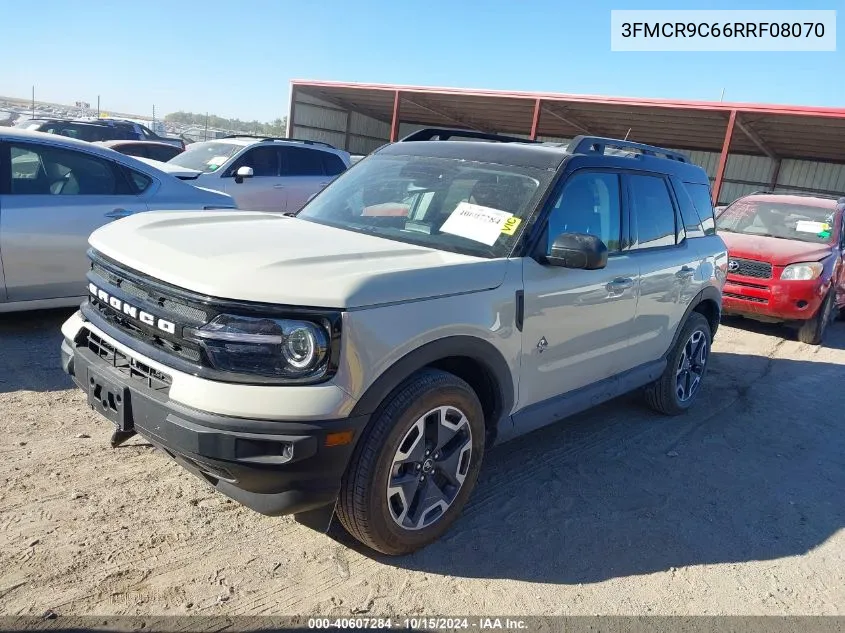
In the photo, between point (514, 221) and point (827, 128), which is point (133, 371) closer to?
point (514, 221)

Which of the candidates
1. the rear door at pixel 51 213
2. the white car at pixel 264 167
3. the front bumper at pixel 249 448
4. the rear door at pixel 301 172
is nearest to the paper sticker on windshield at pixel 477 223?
the front bumper at pixel 249 448

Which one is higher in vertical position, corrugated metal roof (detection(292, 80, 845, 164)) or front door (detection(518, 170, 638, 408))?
corrugated metal roof (detection(292, 80, 845, 164))

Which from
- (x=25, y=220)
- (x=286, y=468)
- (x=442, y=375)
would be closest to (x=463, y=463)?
Result: (x=442, y=375)

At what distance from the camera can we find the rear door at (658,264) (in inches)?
173

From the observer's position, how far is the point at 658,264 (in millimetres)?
4520

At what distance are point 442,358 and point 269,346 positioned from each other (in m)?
0.83

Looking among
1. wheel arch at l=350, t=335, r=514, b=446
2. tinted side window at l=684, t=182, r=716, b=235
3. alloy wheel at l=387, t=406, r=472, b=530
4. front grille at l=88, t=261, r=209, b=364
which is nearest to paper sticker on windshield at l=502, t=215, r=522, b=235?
wheel arch at l=350, t=335, r=514, b=446

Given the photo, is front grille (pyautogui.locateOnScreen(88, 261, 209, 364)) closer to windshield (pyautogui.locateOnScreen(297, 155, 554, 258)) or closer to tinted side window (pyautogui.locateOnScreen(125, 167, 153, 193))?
windshield (pyautogui.locateOnScreen(297, 155, 554, 258))

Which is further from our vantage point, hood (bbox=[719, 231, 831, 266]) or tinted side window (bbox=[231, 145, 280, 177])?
tinted side window (bbox=[231, 145, 280, 177])

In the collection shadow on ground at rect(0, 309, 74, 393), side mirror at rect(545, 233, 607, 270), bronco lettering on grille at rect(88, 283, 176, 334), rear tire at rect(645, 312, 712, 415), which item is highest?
side mirror at rect(545, 233, 607, 270)

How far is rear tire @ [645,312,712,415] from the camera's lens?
5.14 meters

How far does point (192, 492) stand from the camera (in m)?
3.39

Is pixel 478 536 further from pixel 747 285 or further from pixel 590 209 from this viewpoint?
pixel 747 285

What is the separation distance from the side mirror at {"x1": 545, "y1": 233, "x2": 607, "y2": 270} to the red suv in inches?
221
